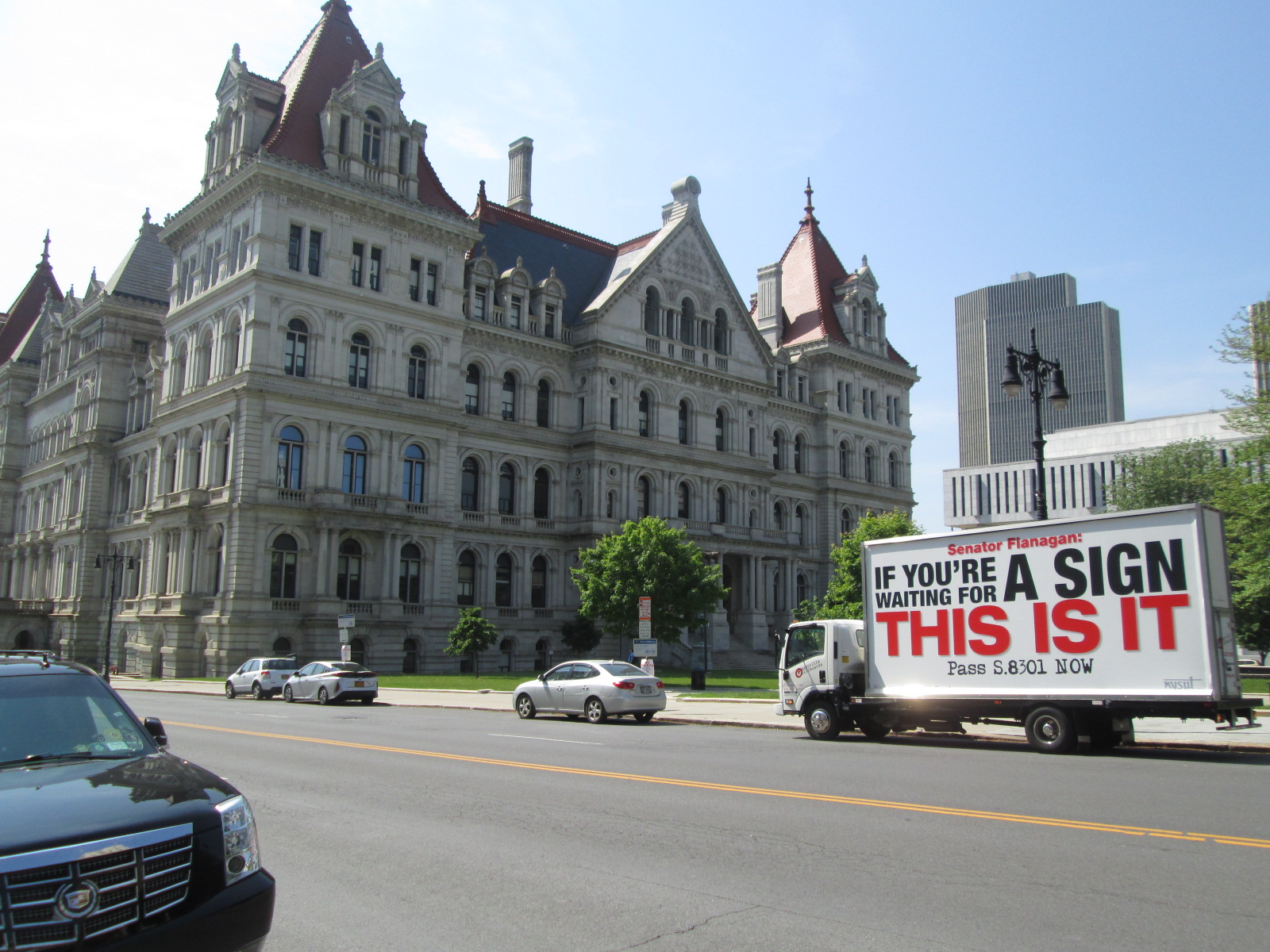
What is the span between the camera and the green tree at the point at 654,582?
39.1m

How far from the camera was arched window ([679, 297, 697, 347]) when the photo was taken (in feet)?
198

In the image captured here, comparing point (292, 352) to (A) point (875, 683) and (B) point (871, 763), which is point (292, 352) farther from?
(B) point (871, 763)

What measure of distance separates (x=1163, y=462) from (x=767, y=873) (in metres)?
60.9

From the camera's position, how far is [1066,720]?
1706 cm

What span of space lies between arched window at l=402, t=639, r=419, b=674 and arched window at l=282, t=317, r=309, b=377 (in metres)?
12.8

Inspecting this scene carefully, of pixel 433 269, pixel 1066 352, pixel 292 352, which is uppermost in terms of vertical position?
pixel 1066 352

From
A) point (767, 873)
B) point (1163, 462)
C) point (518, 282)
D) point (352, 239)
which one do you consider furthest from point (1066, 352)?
point (767, 873)

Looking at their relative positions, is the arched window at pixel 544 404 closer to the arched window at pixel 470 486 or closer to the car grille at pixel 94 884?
the arched window at pixel 470 486

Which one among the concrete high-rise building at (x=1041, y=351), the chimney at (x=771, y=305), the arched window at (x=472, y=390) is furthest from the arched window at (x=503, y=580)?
the concrete high-rise building at (x=1041, y=351)

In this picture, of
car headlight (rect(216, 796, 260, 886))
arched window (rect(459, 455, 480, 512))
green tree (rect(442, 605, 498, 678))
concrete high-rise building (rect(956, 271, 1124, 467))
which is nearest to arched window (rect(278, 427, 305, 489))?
green tree (rect(442, 605, 498, 678))

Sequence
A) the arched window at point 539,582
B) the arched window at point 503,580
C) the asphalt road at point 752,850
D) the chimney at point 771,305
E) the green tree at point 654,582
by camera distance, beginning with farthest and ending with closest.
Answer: the chimney at point 771,305 → the arched window at point 539,582 → the arched window at point 503,580 → the green tree at point 654,582 → the asphalt road at point 752,850

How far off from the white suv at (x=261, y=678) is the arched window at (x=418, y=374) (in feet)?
54.3

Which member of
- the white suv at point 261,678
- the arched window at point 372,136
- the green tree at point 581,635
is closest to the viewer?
the white suv at point 261,678

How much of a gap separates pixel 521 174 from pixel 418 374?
21.5 metres
